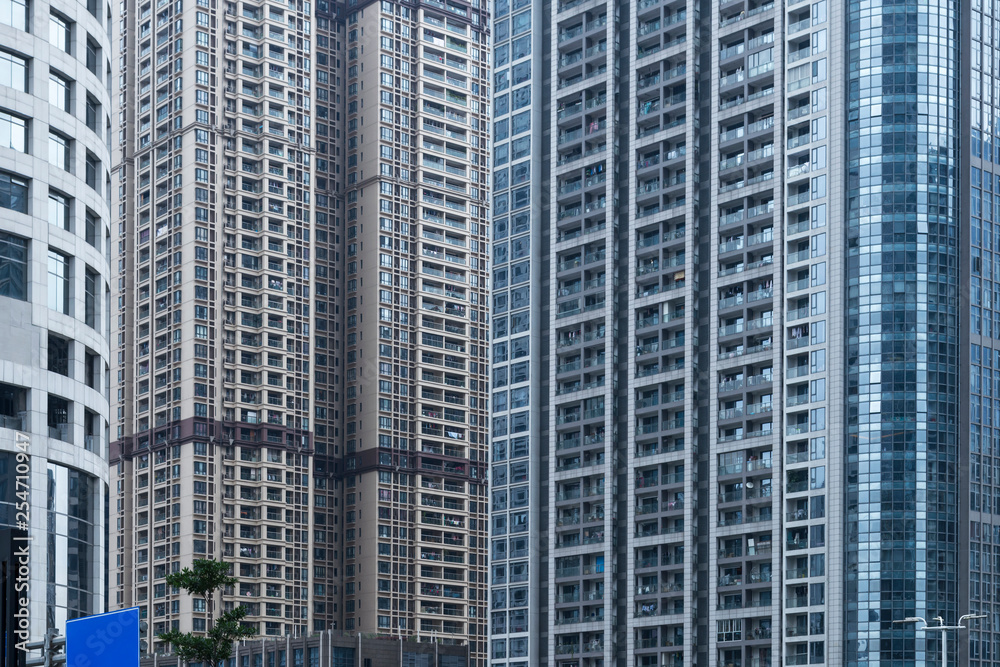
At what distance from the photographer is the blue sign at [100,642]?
41.6 metres

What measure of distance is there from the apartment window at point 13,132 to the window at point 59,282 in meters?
4.88

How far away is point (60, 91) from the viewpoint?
7631cm

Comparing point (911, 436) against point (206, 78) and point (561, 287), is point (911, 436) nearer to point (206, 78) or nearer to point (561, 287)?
point (561, 287)

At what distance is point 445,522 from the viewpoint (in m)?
196

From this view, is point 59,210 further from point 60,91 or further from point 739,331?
point 739,331

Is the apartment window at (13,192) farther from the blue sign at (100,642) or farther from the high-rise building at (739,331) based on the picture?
the high-rise building at (739,331)

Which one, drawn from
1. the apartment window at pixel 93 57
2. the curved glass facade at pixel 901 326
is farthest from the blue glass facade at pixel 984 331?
the apartment window at pixel 93 57

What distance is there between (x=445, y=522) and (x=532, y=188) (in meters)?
51.3

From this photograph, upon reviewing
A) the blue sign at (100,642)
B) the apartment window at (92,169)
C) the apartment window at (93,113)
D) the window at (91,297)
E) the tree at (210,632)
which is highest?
the apartment window at (93,113)

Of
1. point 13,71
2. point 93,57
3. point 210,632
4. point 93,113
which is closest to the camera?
point 13,71

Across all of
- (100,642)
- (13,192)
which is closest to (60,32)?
(13,192)

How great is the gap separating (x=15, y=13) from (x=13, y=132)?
564 cm

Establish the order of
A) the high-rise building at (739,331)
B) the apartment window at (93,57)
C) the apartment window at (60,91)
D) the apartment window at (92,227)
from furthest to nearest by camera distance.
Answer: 1. the high-rise building at (739,331)
2. the apartment window at (93,57)
3. the apartment window at (92,227)
4. the apartment window at (60,91)

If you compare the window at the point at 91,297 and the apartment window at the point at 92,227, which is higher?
the apartment window at the point at 92,227
